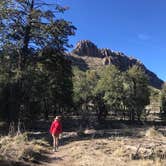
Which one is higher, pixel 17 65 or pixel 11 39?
pixel 11 39

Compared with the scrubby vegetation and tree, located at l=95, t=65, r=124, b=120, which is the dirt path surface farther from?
tree, located at l=95, t=65, r=124, b=120

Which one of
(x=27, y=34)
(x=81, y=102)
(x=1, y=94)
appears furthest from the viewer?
(x=81, y=102)

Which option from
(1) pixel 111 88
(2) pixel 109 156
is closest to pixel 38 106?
(1) pixel 111 88

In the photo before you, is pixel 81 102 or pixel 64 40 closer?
pixel 64 40

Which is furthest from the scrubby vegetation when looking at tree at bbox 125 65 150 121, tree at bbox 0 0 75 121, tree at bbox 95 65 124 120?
tree at bbox 125 65 150 121

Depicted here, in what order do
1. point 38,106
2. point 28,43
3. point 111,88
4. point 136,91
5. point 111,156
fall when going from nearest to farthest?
1. point 111,156
2. point 28,43
3. point 38,106
4. point 111,88
5. point 136,91

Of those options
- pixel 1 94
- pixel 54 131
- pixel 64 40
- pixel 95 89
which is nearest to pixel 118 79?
pixel 95 89

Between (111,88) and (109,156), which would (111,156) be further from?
(111,88)

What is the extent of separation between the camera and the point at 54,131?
16.8 metres

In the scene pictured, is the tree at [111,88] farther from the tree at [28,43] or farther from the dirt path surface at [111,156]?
the dirt path surface at [111,156]

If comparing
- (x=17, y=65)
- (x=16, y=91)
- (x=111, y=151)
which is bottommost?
(x=111, y=151)

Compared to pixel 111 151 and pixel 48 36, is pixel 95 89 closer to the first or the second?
pixel 48 36

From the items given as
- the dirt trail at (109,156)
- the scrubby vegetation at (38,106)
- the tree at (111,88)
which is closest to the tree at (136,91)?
the tree at (111,88)

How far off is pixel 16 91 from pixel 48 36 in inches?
181
